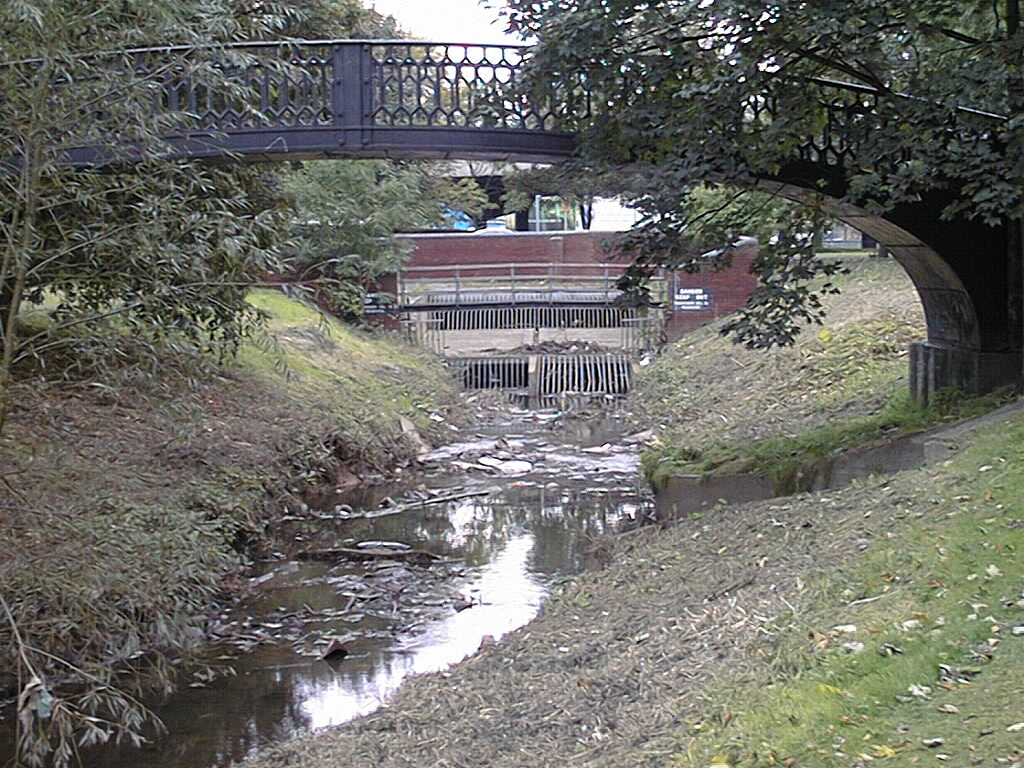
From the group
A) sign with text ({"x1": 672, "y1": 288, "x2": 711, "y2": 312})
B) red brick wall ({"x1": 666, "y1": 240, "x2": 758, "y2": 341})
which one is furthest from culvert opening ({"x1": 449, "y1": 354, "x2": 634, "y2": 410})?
sign with text ({"x1": 672, "y1": 288, "x2": 711, "y2": 312})

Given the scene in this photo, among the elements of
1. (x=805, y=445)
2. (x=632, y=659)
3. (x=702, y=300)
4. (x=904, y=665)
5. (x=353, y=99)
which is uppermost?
(x=353, y=99)

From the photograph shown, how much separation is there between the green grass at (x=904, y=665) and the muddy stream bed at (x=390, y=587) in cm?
367

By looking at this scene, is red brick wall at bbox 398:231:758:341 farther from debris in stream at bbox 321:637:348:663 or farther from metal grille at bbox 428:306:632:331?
debris in stream at bbox 321:637:348:663

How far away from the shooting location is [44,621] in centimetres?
1020

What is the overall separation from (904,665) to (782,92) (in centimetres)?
637

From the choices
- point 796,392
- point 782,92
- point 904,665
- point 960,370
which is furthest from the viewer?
point 796,392

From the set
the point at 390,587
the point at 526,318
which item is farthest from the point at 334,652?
the point at 526,318

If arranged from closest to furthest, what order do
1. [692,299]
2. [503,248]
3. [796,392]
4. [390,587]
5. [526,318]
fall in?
[390,587] → [796,392] → [692,299] → [526,318] → [503,248]

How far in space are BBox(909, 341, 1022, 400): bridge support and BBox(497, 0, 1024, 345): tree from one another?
218 centimetres

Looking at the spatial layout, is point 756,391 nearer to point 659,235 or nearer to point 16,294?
point 659,235

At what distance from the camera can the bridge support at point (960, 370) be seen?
45.4ft

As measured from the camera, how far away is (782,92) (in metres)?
11.6

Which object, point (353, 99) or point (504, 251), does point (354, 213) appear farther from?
point (353, 99)

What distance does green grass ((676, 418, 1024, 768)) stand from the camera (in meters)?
6.00
